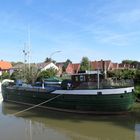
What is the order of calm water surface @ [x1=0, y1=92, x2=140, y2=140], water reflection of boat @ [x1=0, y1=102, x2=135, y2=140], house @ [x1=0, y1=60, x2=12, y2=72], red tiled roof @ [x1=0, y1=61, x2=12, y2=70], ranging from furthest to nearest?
red tiled roof @ [x1=0, y1=61, x2=12, y2=70], house @ [x1=0, y1=60, x2=12, y2=72], water reflection of boat @ [x1=0, y1=102, x2=135, y2=140], calm water surface @ [x1=0, y1=92, x2=140, y2=140]

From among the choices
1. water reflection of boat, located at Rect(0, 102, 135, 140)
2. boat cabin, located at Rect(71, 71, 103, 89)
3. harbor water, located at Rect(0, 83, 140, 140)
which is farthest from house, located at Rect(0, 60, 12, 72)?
boat cabin, located at Rect(71, 71, 103, 89)

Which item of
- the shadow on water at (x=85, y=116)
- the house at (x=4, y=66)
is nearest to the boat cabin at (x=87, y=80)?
the shadow on water at (x=85, y=116)

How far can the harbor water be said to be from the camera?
48.2 feet

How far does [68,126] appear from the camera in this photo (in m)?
16.8

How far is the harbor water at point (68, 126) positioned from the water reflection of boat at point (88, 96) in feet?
1.65

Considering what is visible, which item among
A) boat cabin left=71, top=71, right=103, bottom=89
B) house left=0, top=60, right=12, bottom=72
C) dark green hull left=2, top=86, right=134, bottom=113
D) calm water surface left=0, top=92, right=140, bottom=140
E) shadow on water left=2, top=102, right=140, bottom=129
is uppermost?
house left=0, top=60, right=12, bottom=72

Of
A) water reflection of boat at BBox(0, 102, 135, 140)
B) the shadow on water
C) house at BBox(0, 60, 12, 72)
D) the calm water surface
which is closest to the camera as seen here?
the calm water surface

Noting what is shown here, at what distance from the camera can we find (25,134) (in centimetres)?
1516

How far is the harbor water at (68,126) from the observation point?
14.7m

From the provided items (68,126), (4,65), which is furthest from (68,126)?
(4,65)

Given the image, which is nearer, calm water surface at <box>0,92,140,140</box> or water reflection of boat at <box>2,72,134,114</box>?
calm water surface at <box>0,92,140,140</box>

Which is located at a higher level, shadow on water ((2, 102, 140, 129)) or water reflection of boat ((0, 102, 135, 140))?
shadow on water ((2, 102, 140, 129))

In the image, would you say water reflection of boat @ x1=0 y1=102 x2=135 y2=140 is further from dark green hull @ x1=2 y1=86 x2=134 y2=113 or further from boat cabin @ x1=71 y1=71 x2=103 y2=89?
boat cabin @ x1=71 y1=71 x2=103 y2=89

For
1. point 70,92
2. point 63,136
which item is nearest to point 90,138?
point 63,136
